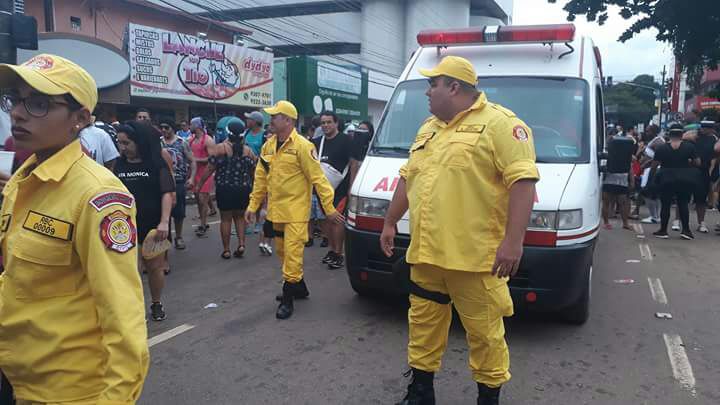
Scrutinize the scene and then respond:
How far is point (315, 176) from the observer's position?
5055 millimetres

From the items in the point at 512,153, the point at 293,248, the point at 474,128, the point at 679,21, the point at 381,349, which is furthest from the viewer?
the point at 679,21

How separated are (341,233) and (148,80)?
44.1 ft

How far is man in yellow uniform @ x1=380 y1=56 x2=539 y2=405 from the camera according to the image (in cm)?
284

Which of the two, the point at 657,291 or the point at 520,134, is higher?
the point at 520,134

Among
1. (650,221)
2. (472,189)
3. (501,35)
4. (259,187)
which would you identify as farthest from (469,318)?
(650,221)

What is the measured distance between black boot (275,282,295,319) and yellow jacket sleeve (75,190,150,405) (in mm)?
3348

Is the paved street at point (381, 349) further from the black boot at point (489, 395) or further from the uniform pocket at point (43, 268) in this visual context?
the uniform pocket at point (43, 268)

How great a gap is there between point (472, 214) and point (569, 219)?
1507mm

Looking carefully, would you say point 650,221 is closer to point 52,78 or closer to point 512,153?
point 512,153

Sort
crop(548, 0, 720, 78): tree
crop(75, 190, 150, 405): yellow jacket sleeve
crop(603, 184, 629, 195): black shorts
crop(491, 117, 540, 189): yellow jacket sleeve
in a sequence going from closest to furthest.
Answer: crop(75, 190, 150, 405): yellow jacket sleeve, crop(491, 117, 540, 189): yellow jacket sleeve, crop(603, 184, 629, 195): black shorts, crop(548, 0, 720, 78): tree

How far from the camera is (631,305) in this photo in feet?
17.8

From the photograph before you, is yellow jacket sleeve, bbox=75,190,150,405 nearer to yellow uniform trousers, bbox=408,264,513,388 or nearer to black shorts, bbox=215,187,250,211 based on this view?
yellow uniform trousers, bbox=408,264,513,388

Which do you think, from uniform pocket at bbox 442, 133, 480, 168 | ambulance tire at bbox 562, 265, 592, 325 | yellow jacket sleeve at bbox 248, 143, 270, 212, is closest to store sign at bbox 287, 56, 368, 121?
yellow jacket sleeve at bbox 248, 143, 270, 212

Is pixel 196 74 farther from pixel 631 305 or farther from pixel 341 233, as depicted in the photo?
pixel 631 305
